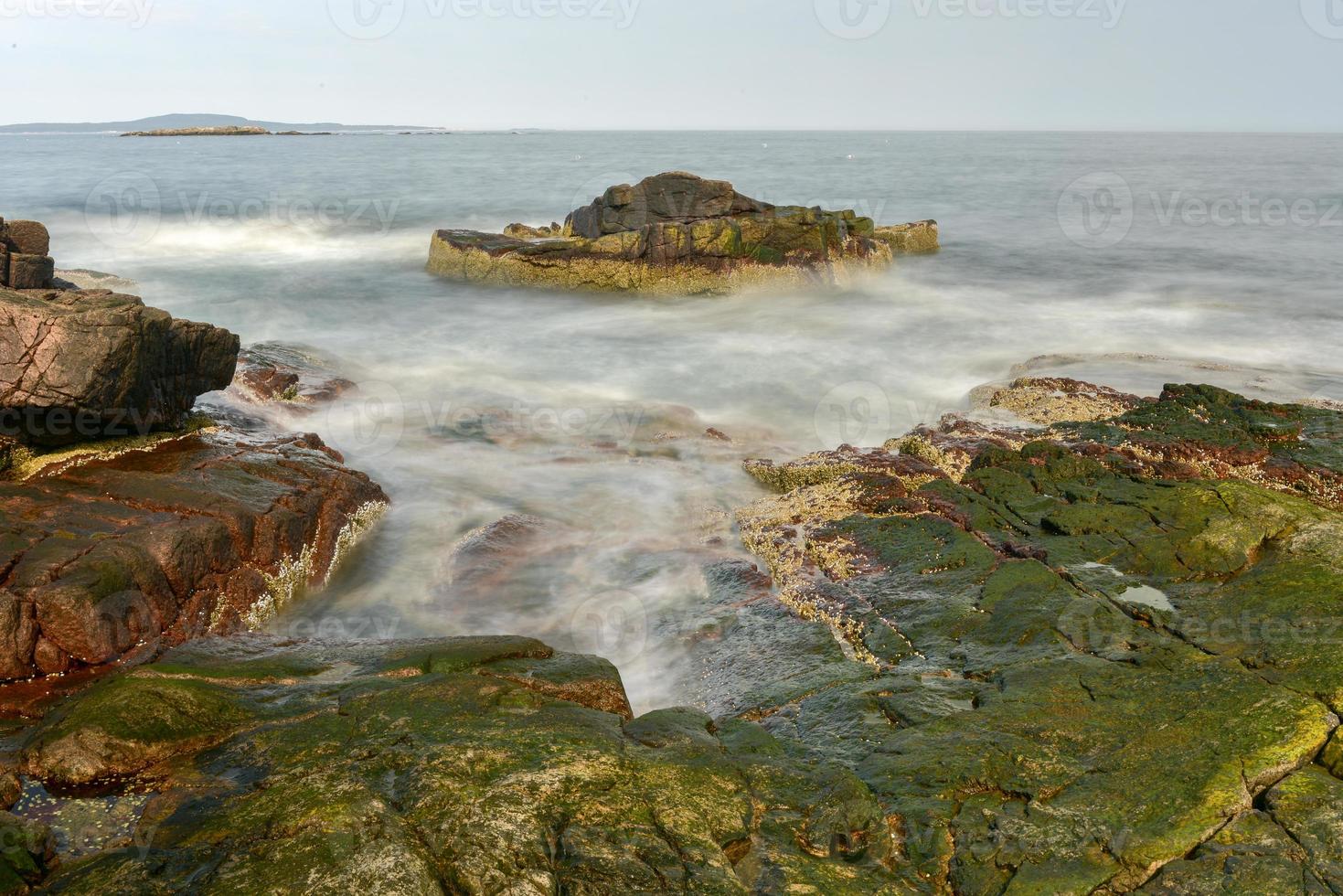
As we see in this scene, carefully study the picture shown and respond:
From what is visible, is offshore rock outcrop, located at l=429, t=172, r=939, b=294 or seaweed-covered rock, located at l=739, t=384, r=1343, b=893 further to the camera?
offshore rock outcrop, located at l=429, t=172, r=939, b=294

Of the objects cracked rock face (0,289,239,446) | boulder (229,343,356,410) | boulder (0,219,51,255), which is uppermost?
boulder (0,219,51,255)

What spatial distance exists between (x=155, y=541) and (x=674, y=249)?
19715 millimetres

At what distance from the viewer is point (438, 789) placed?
14.9 feet

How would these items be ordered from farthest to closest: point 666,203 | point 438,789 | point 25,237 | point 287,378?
point 666,203
point 287,378
point 25,237
point 438,789

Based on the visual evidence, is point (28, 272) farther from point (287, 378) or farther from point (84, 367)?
point (287, 378)

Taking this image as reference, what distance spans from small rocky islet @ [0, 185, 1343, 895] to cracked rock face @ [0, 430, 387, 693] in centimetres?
3

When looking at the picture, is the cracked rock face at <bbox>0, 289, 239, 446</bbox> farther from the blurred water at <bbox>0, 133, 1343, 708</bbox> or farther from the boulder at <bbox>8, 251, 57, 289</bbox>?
the blurred water at <bbox>0, 133, 1343, 708</bbox>

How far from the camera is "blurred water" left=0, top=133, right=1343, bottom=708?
32.3 feet

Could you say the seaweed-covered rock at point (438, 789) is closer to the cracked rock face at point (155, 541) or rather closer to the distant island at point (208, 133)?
the cracked rock face at point (155, 541)

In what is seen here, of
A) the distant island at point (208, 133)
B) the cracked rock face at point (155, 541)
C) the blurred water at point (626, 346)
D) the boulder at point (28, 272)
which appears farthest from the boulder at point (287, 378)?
the distant island at point (208, 133)

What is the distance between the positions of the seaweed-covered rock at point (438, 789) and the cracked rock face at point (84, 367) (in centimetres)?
441

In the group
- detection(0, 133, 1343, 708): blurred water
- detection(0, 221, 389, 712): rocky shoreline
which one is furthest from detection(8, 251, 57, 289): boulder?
detection(0, 133, 1343, 708): blurred water

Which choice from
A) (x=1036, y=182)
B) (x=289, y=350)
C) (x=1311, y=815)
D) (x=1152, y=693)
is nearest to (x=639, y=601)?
(x=1152, y=693)

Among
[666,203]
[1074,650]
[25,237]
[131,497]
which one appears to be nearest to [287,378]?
[25,237]
